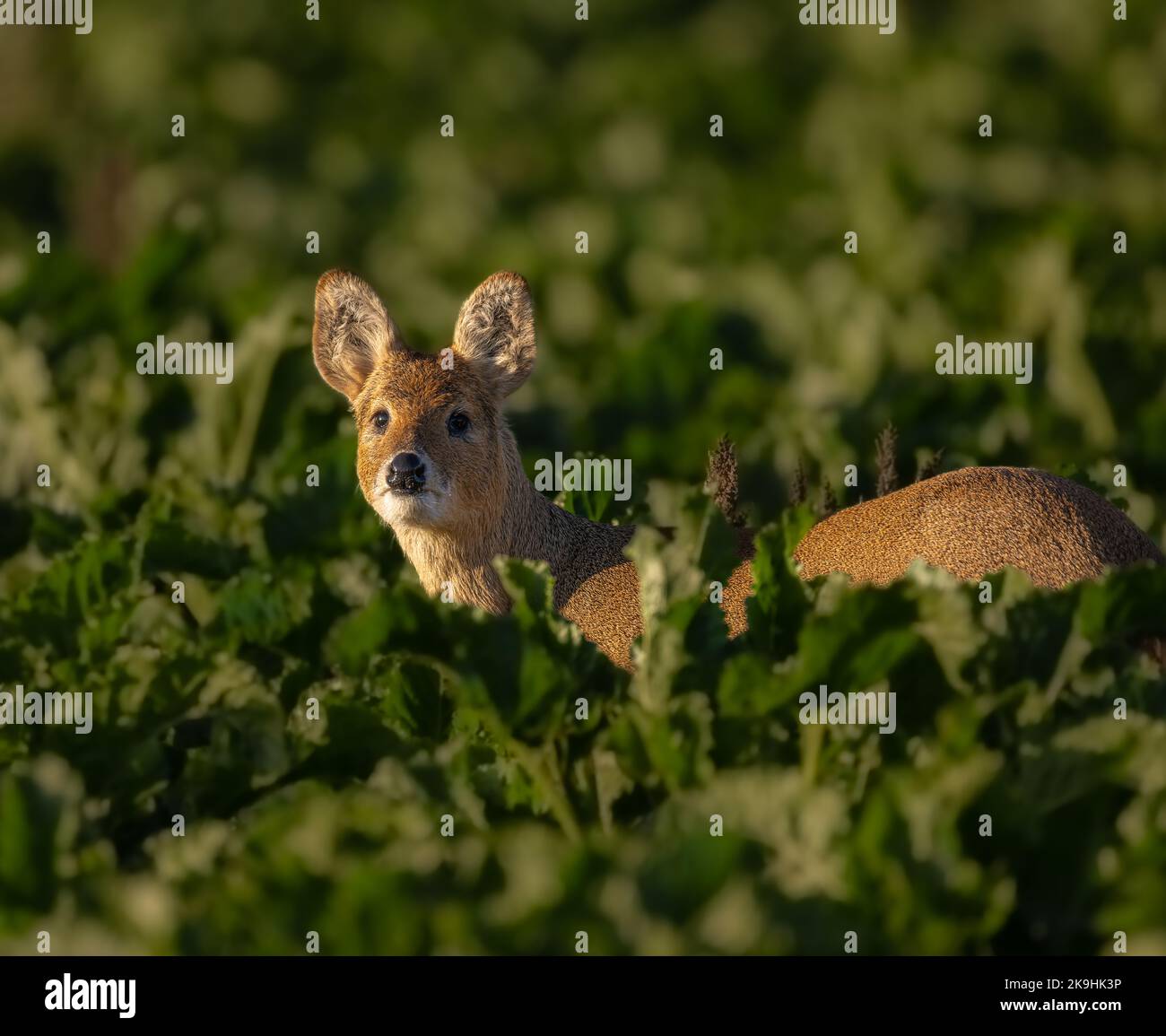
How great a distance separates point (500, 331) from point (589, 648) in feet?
6.68

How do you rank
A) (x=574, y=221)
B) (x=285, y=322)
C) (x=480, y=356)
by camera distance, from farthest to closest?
(x=574, y=221) < (x=285, y=322) < (x=480, y=356)

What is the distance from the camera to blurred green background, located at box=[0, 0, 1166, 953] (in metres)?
4.78

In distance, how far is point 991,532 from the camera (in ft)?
21.4

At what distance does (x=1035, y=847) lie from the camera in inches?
197

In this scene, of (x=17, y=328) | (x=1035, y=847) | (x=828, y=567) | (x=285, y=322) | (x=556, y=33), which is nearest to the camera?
(x=1035, y=847)

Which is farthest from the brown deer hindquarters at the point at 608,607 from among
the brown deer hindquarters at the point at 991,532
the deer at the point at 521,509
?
the brown deer hindquarters at the point at 991,532

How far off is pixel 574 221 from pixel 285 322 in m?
9.61

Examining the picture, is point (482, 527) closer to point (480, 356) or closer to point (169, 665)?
point (480, 356)

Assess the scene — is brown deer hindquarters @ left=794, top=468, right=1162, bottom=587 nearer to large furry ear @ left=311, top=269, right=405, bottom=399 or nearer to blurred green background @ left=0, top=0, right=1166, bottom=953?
blurred green background @ left=0, top=0, right=1166, bottom=953

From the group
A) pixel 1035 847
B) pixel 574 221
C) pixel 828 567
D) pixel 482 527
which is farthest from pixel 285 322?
pixel 574 221

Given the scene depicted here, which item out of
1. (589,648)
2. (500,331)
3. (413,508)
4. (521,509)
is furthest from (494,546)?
(589,648)

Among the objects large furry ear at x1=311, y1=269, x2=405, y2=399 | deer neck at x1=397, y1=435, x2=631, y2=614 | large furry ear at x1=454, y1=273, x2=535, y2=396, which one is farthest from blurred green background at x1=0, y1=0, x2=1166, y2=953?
large furry ear at x1=454, y1=273, x2=535, y2=396

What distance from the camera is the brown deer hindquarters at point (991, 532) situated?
6492 mm

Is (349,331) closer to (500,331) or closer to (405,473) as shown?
(500,331)
